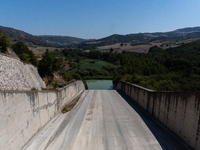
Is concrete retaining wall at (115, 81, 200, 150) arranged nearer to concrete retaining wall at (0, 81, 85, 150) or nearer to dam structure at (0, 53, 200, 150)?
dam structure at (0, 53, 200, 150)

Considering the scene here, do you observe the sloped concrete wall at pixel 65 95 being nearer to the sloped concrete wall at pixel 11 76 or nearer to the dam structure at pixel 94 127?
the dam structure at pixel 94 127

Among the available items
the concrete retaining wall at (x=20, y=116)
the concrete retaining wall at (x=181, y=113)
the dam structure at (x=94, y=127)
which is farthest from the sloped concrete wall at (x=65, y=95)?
the concrete retaining wall at (x=181, y=113)

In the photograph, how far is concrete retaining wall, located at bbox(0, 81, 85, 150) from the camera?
172 inches

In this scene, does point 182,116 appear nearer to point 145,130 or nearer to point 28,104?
point 145,130

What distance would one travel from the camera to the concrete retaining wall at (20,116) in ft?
14.3

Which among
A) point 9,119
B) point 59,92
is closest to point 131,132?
point 9,119

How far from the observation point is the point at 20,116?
5273mm

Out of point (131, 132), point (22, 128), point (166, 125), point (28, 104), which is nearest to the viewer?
point (22, 128)

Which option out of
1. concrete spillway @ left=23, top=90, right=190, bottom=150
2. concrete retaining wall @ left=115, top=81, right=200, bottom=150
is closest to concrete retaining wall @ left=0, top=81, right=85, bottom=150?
concrete spillway @ left=23, top=90, right=190, bottom=150

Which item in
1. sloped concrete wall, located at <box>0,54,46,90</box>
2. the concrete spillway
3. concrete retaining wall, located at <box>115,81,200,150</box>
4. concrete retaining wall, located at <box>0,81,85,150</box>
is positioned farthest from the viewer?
sloped concrete wall, located at <box>0,54,46,90</box>

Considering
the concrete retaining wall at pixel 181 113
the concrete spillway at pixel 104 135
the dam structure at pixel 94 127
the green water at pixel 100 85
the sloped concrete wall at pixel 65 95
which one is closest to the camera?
the dam structure at pixel 94 127

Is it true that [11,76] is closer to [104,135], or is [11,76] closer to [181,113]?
[104,135]

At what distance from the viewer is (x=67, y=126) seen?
8102 millimetres

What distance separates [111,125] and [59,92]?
15.7 ft
